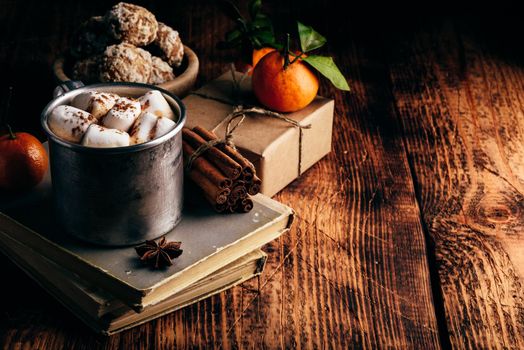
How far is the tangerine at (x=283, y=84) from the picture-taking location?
4.95 feet

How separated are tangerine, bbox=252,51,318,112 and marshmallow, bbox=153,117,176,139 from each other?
0.43m

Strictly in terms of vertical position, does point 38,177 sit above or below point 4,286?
above

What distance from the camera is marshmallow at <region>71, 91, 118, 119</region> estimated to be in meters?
1.16

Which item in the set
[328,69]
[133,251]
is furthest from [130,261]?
[328,69]

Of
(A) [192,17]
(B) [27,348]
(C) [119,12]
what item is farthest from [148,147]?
(A) [192,17]

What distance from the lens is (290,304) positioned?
1.24m

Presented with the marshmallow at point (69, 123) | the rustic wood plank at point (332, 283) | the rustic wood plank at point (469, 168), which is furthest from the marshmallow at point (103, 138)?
the rustic wood plank at point (469, 168)

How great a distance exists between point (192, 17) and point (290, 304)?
120cm

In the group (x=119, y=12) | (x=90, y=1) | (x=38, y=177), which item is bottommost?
(x=90, y=1)

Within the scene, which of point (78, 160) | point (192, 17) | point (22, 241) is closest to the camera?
point (78, 160)

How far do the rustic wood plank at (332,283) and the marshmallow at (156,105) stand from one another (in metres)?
0.32

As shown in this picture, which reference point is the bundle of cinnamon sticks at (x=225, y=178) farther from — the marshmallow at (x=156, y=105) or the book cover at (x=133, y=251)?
the marshmallow at (x=156, y=105)

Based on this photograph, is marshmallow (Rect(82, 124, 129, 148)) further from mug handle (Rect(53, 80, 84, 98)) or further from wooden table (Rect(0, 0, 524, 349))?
wooden table (Rect(0, 0, 524, 349))

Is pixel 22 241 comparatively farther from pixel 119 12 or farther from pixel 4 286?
pixel 119 12
